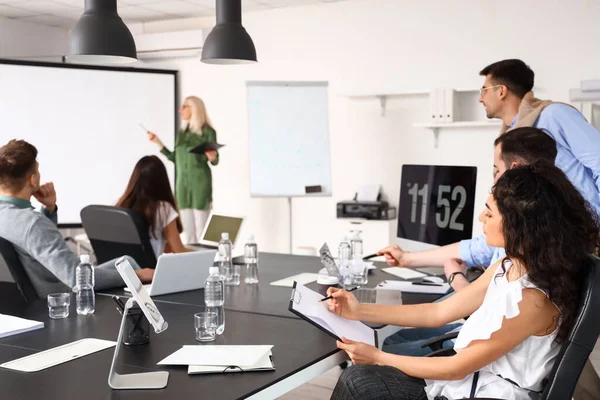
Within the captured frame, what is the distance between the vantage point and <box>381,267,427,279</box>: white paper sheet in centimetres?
317

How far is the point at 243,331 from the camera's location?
221cm

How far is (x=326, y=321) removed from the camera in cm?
210

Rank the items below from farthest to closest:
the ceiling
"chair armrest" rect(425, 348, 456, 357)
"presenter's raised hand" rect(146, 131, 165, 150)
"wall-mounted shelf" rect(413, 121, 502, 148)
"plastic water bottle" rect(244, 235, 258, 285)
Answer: "presenter's raised hand" rect(146, 131, 165, 150)
the ceiling
"wall-mounted shelf" rect(413, 121, 502, 148)
"plastic water bottle" rect(244, 235, 258, 285)
"chair armrest" rect(425, 348, 456, 357)

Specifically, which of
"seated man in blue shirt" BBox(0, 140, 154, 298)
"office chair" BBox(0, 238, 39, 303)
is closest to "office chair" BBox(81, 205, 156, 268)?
"seated man in blue shirt" BBox(0, 140, 154, 298)

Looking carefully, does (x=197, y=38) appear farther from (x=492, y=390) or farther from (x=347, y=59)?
(x=492, y=390)

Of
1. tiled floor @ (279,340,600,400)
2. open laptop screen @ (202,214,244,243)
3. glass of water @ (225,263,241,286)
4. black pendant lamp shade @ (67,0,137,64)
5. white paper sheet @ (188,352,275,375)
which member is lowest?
tiled floor @ (279,340,600,400)

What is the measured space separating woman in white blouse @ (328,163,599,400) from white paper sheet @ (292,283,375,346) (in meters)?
0.24

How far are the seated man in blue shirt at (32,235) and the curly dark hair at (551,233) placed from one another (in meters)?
1.50

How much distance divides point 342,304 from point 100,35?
4.63ft

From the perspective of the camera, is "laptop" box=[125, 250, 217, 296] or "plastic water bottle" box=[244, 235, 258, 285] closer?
"laptop" box=[125, 250, 217, 296]

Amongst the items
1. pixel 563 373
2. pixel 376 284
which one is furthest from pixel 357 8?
pixel 563 373

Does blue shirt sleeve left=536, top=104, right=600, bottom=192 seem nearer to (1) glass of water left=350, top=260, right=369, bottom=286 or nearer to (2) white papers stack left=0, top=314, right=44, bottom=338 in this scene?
(1) glass of water left=350, top=260, right=369, bottom=286

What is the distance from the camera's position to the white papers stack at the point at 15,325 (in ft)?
7.09

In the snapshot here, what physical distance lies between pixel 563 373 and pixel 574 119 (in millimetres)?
1798
